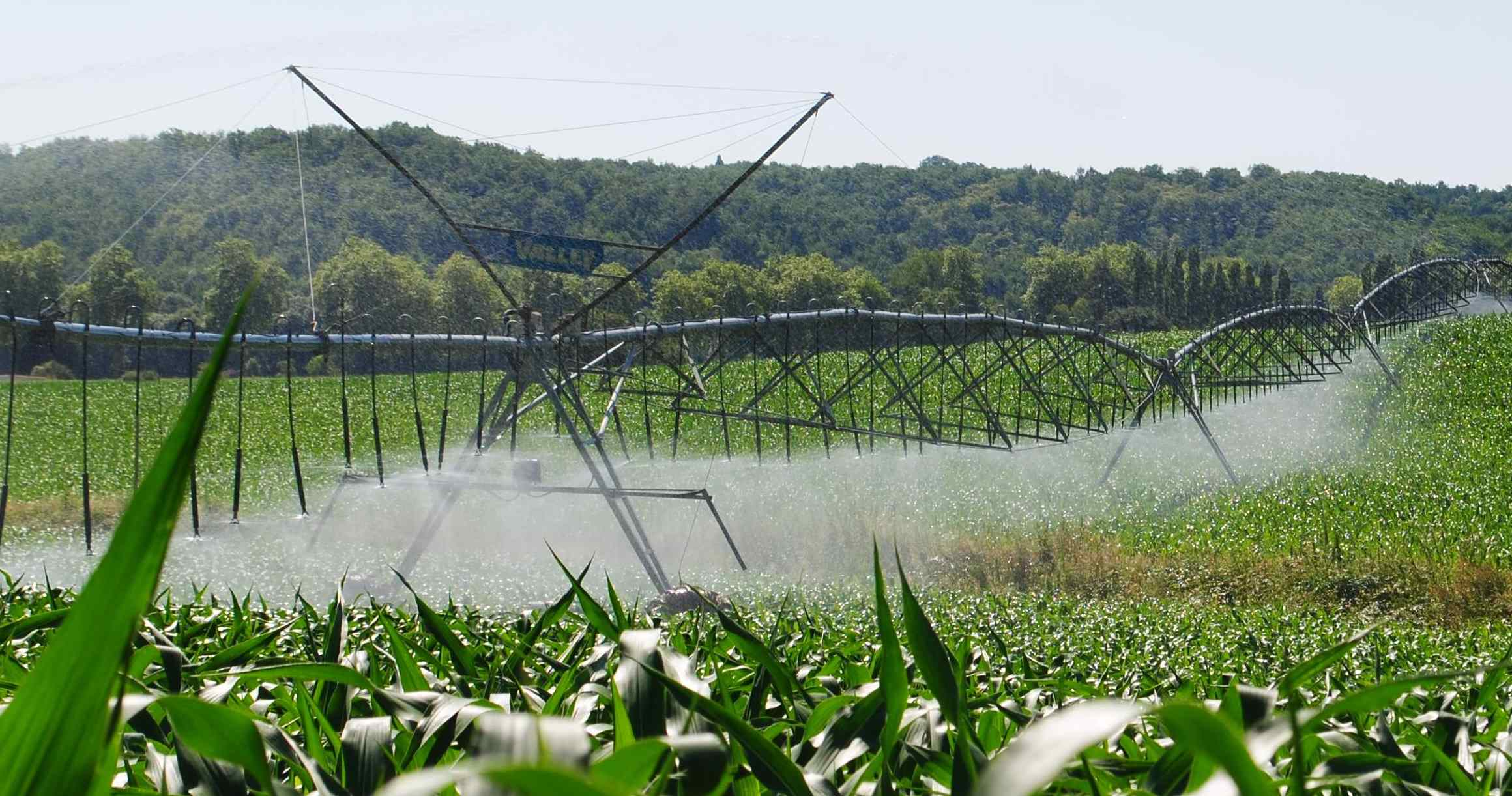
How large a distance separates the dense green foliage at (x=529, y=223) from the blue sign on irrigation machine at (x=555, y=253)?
149 centimetres

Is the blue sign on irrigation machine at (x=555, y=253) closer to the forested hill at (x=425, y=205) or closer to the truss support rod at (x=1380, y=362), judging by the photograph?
the forested hill at (x=425, y=205)

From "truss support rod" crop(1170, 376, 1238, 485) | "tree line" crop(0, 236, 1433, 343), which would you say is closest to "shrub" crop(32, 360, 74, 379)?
"tree line" crop(0, 236, 1433, 343)

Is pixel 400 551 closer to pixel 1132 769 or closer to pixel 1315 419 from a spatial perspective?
pixel 1132 769

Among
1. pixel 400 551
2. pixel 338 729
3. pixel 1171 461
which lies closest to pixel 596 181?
pixel 1171 461

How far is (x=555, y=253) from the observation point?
11031mm

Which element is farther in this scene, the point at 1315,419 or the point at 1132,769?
the point at 1315,419

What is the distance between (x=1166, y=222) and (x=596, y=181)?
2612 inches

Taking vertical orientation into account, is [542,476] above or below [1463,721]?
below

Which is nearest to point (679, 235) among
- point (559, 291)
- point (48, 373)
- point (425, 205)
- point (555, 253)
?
point (555, 253)

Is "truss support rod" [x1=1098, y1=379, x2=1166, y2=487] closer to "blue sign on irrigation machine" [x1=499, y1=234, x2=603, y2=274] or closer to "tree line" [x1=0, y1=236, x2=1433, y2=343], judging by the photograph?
"tree line" [x1=0, y1=236, x2=1433, y2=343]

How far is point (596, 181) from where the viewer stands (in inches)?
1449

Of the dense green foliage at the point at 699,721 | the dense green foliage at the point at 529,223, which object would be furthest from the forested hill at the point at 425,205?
the dense green foliage at the point at 699,721

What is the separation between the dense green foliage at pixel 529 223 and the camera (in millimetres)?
30312

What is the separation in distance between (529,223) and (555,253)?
78.2ft
